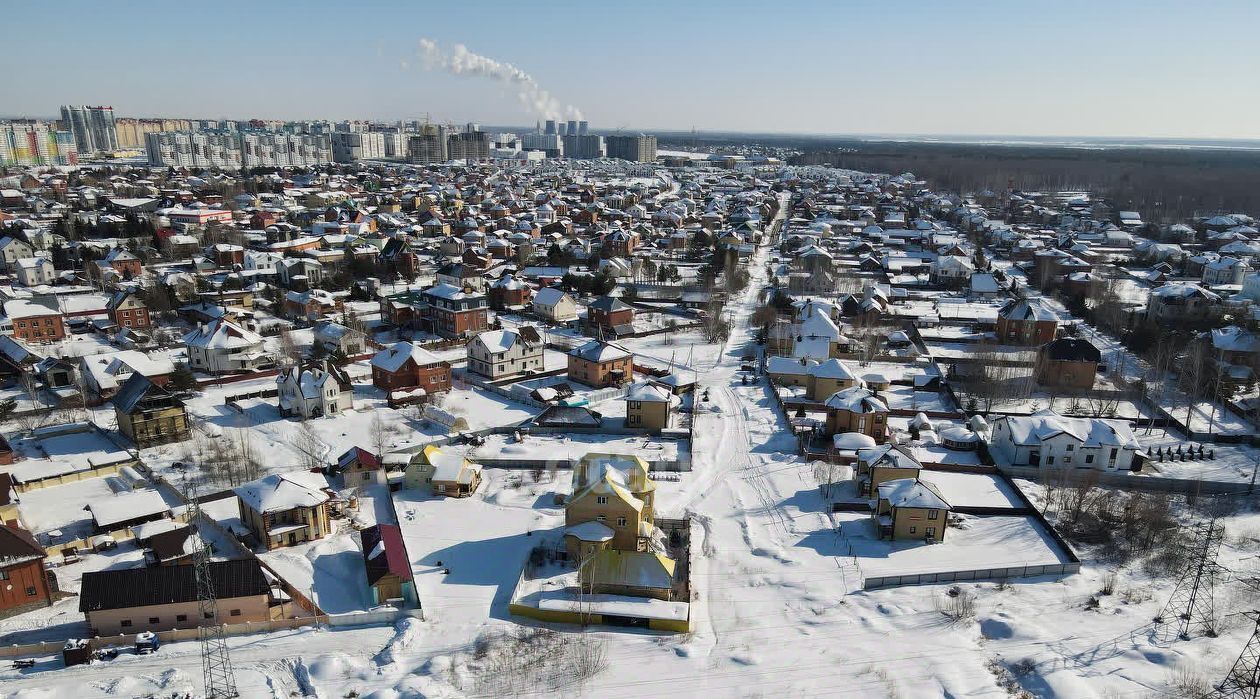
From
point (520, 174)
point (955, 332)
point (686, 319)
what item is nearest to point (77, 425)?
point (686, 319)

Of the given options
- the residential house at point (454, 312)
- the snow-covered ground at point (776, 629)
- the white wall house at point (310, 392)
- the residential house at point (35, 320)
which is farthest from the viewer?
the residential house at point (454, 312)

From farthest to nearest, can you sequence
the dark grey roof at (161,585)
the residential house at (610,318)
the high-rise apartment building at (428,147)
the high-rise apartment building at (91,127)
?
the high-rise apartment building at (428,147), the high-rise apartment building at (91,127), the residential house at (610,318), the dark grey roof at (161,585)

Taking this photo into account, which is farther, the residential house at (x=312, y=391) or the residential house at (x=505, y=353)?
the residential house at (x=505, y=353)

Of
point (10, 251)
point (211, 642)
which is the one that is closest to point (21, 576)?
point (211, 642)

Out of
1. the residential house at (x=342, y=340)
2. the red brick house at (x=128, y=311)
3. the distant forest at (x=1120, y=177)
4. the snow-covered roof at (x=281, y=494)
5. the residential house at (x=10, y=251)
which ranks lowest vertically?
the snow-covered roof at (x=281, y=494)

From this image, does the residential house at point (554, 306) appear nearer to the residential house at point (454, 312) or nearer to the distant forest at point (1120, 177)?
the residential house at point (454, 312)

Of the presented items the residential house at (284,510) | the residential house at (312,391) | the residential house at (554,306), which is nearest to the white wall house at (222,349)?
the residential house at (312,391)

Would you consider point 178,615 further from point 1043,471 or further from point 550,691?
point 1043,471
